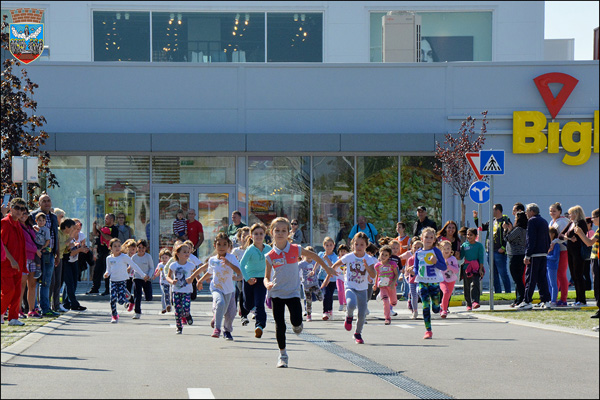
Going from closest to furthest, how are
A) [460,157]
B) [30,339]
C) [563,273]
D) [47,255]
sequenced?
[30,339] → [47,255] → [563,273] → [460,157]

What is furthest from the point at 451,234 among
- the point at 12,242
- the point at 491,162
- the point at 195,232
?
the point at 12,242

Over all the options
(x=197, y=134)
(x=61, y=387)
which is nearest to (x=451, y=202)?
(x=197, y=134)

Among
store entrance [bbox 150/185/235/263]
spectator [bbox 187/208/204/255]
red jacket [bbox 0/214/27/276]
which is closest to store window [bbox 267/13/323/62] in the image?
store entrance [bbox 150/185/235/263]

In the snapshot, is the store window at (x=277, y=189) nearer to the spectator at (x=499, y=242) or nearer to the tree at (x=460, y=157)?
the tree at (x=460, y=157)

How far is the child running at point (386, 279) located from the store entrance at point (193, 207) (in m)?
10.6

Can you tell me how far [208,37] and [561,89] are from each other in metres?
13.9

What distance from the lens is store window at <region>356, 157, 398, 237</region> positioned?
89.8 feet

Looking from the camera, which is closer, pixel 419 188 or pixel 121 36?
pixel 419 188

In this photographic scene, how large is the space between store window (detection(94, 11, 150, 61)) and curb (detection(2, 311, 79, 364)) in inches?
788

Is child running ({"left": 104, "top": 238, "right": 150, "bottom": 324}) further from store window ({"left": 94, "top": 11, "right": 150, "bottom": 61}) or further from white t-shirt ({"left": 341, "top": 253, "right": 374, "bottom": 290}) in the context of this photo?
store window ({"left": 94, "top": 11, "right": 150, "bottom": 61})

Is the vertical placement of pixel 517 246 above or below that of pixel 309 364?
above

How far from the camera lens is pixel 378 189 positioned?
2744 centimetres

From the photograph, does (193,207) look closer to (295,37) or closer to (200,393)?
(295,37)

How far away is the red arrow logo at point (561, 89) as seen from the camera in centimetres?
2719
